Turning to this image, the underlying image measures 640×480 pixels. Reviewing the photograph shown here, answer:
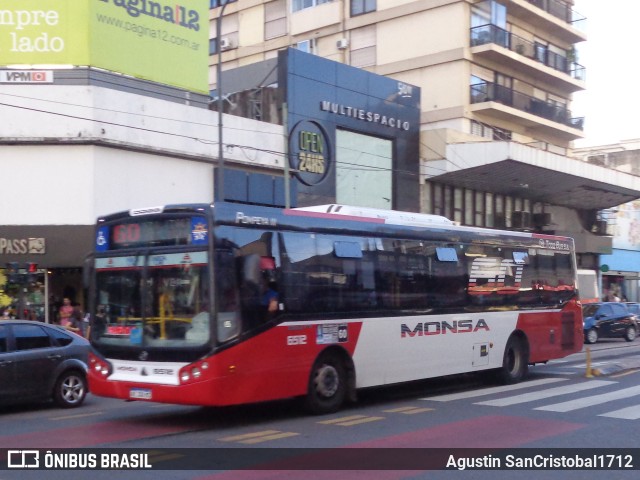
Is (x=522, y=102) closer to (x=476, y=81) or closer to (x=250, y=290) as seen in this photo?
(x=476, y=81)

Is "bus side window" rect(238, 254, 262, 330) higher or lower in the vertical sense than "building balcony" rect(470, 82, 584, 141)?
lower

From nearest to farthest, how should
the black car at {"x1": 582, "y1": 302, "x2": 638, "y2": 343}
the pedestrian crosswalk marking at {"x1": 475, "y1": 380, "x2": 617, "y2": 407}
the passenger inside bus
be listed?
the passenger inside bus
the pedestrian crosswalk marking at {"x1": 475, "y1": 380, "x2": 617, "y2": 407}
the black car at {"x1": 582, "y1": 302, "x2": 638, "y2": 343}

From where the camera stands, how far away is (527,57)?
42.1 metres

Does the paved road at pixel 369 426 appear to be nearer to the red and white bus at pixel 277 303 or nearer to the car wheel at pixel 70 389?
the car wheel at pixel 70 389

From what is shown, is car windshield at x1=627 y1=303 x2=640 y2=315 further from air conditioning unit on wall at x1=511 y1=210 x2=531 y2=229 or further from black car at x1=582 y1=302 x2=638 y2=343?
air conditioning unit on wall at x1=511 y1=210 x2=531 y2=229

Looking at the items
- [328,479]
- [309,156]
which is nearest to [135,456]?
[328,479]

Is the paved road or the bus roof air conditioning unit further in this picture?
the bus roof air conditioning unit

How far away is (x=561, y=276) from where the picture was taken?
60.7 feet

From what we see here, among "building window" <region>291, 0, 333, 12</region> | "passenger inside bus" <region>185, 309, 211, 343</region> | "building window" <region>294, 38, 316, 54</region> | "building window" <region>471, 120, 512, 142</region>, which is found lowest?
"passenger inside bus" <region>185, 309, 211, 343</region>

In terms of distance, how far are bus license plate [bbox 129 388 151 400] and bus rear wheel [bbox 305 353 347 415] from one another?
239 cm

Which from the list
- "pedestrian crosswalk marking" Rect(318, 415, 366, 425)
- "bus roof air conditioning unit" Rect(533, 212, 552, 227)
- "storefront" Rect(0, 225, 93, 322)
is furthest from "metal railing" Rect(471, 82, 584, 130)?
"pedestrian crosswalk marking" Rect(318, 415, 366, 425)

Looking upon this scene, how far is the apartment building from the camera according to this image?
123 feet

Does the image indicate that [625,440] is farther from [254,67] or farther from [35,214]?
[254,67]

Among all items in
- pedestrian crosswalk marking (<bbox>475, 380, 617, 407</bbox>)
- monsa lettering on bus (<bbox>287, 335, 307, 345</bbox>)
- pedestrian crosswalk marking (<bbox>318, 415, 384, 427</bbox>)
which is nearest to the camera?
pedestrian crosswalk marking (<bbox>318, 415, 384, 427</bbox>)
